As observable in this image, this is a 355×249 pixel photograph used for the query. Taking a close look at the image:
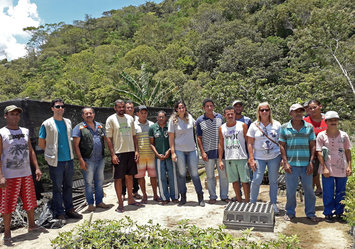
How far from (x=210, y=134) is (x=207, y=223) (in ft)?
5.11

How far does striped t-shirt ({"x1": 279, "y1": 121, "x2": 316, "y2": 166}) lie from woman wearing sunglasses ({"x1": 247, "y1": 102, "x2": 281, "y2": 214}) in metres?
0.24

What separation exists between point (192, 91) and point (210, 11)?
2655 cm

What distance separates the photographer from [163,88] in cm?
2489

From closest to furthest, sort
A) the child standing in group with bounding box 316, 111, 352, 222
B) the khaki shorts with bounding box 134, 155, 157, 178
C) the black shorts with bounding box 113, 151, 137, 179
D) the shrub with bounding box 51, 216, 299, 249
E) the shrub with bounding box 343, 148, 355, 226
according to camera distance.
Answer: the shrub with bounding box 51, 216, 299, 249, the shrub with bounding box 343, 148, 355, 226, the child standing in group with bounding box 316, 111, 352, 222, the black shorts with bounding box 113, 151, 137, 179, the khaki shorts with bounding box 134, 155, 157, 178

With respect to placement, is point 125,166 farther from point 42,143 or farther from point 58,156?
point 42,143

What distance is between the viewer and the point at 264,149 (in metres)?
4.30

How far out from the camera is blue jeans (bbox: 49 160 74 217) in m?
4.26

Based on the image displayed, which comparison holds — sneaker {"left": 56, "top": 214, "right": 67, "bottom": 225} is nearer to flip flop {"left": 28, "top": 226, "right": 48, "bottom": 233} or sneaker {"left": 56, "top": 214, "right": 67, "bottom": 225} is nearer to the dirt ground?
the dirt ground

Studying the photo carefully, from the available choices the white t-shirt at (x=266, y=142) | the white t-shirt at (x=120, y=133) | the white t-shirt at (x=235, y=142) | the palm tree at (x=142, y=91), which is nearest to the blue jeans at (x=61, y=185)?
the white t-shirt at (x=120, y=133)

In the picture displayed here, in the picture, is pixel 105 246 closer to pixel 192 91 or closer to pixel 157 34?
pixel 192 91

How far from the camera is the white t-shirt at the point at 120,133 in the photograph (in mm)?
4836

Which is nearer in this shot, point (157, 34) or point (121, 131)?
point (121, 131)

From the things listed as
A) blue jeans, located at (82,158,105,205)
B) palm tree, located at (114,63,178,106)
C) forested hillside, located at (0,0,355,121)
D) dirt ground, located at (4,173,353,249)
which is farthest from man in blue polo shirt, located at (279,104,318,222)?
palm tree, located at (114,63,178,106)

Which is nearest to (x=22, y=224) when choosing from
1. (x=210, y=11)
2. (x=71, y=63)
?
(x=210, y=11)
